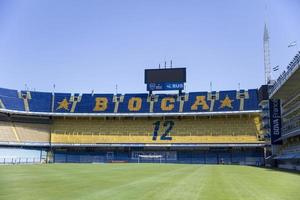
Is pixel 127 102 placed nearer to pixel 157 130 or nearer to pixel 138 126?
pixel 138 126

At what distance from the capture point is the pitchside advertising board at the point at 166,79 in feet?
285

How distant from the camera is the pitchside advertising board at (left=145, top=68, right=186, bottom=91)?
87000 millimetres

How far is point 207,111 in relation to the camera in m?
80.6

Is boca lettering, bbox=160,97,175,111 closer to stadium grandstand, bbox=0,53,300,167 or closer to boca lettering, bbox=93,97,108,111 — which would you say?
stadium grandstand, bbox=0,53,300,167

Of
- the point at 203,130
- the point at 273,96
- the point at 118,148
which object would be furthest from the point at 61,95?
the point at 273,96

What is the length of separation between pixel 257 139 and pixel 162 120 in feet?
68.9

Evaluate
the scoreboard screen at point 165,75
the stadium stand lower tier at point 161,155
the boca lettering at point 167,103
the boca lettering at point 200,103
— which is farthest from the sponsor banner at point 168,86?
the stadium stand lower tier at point 161,155

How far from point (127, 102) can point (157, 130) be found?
9932 millimetres

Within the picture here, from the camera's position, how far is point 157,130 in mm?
82750

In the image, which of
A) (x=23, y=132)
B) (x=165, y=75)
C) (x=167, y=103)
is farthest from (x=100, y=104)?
(x=23, y=132)

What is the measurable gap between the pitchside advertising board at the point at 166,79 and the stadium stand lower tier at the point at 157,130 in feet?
24.6

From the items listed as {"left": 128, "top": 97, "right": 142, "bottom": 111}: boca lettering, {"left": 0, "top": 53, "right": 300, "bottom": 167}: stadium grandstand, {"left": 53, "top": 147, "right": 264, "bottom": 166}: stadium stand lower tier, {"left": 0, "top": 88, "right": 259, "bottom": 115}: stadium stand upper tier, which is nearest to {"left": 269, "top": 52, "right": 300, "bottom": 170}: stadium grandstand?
{"left": 0, "top": 53, "right": 300, "bottom": 167}: stadium grandstand

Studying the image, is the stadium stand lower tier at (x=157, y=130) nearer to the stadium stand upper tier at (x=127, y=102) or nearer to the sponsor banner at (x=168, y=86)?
the stadium stand upper tier at (x=127, y=102)

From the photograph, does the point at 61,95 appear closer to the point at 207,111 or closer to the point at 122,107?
the point at 122,107
